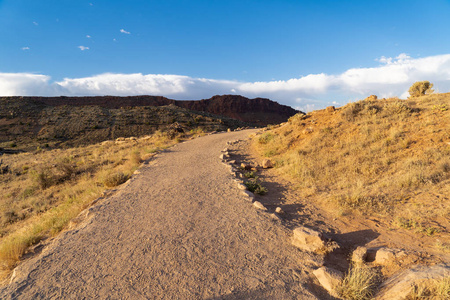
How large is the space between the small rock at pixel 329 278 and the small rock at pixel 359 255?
1.81ft

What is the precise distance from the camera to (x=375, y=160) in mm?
7633

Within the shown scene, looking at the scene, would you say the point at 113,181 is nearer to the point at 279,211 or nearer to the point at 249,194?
the point at 249,194

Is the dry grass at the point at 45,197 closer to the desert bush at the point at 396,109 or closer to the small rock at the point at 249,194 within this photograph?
the small rock at the point at 249,194

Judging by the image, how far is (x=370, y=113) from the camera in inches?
448

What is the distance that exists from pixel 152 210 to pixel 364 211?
4794mm

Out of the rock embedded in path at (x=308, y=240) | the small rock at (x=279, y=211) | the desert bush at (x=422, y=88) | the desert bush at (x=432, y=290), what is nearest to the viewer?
the desert bush at (x=432, y=290)

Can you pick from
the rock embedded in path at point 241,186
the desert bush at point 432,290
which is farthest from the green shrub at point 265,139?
the desert bush at point 432,290

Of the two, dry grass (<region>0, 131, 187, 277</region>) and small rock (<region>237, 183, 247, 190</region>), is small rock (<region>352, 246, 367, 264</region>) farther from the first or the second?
dry grass (<region>0, 131, 187, 277</region>)

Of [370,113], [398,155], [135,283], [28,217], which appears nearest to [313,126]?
[370,113]

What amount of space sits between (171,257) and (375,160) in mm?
7279

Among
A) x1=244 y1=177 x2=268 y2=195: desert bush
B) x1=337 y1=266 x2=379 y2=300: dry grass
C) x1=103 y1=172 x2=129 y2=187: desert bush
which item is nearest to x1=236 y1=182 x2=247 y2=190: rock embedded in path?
x1=244 y1=177 x2=268 y2=195: desert bush

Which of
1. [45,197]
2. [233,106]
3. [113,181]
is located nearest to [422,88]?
[113,181]

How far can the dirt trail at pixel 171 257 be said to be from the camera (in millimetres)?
2930

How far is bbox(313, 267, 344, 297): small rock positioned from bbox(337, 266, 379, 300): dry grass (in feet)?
0.20
